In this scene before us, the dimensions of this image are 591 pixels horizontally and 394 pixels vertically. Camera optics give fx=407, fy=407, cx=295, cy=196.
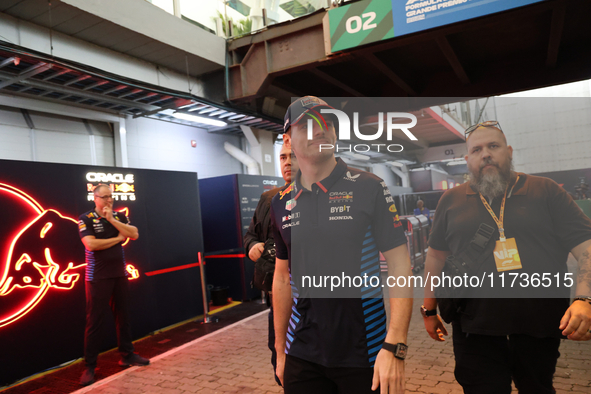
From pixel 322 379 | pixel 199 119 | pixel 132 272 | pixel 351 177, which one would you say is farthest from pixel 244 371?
pixel 199 119

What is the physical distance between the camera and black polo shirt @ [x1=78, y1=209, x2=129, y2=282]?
4574 millimetres

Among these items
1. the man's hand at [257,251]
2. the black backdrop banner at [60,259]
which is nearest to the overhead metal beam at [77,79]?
the black backdrop banner at [60,259]

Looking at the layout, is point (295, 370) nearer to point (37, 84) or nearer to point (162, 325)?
point (162, 325)

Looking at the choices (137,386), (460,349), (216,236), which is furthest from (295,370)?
(216,236)

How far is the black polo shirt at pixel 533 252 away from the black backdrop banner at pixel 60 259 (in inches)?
186

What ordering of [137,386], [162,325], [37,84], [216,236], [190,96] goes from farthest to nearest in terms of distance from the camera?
[216,236] → [190,96] → [162,325] → [37,84] → [137,386]

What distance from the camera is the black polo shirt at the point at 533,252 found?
1964mm

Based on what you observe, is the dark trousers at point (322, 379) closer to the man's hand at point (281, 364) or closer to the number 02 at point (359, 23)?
the man's hand at point (281, 364)

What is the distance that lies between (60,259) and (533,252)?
5.09 metres

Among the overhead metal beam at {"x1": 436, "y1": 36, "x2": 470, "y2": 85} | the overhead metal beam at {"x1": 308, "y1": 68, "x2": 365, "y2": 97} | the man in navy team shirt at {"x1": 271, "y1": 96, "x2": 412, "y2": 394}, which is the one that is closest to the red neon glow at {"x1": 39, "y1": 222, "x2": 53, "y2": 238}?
the overhead metal beam at {"x1": 308, "y1": 68, "x2": 365, "y2": 97}

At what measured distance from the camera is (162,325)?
630 cm

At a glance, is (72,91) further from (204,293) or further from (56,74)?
(204,293)

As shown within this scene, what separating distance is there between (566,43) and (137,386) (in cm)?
596

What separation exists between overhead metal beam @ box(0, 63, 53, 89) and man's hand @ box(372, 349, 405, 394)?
5718 millimetres
